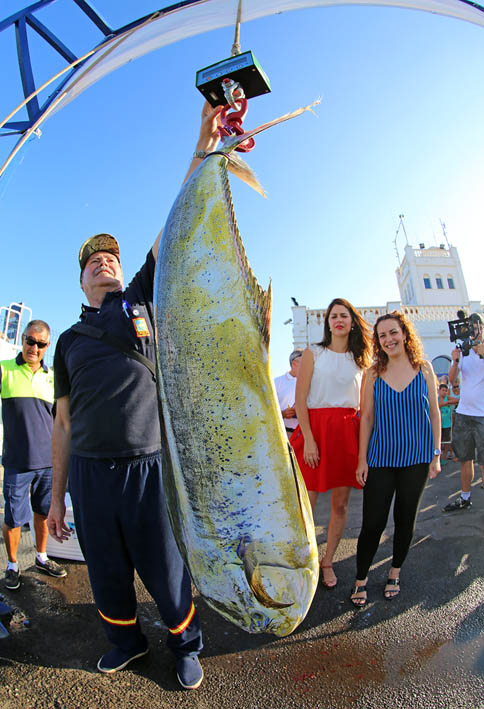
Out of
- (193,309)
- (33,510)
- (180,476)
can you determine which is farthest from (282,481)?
(33,510)

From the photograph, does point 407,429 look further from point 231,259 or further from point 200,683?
point 231,259

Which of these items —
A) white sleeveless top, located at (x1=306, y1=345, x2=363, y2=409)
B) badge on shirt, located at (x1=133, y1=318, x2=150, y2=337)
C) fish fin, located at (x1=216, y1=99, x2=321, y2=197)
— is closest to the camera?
fish fin, located at (x1=216, y1=99, x2=321, y2=197)

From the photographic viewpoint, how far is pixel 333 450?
288 cm

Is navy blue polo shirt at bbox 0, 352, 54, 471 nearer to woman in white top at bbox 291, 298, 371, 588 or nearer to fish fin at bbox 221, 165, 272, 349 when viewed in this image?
woman in white top at bbox 291, 298, 371, 588

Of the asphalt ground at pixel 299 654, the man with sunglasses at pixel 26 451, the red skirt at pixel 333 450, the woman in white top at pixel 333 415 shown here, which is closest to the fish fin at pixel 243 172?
the woman in white top at pixel 333 415

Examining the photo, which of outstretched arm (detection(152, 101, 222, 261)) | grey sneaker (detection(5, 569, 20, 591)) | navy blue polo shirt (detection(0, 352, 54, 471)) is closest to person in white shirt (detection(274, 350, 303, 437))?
navy blue polo shirt (detection(0, 352, 54, 471))

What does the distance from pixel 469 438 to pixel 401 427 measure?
2.40m

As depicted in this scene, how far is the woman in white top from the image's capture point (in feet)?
9.37

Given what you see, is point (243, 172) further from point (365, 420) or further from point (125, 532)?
point (365, 420)

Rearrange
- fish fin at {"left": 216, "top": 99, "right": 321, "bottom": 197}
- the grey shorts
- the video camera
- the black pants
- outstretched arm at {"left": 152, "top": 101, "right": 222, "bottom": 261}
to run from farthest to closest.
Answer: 1. the video camera
2. the grey shorts
3. the black pants
4. outstretched arm at {"left": 152, "top": 101, "right": 222, "bottom": 261}
5. fish fin at {"left": 216, "top": 99, "right": 321, "bottom": 197}

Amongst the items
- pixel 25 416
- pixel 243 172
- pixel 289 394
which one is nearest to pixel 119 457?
pixel 243 172

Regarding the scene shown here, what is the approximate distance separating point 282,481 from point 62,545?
3.63 m

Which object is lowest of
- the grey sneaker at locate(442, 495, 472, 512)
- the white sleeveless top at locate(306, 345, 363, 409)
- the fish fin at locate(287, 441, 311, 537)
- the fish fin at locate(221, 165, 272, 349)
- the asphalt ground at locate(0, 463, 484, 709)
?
the grey sneaker at locate(442, 495, 472, 512)

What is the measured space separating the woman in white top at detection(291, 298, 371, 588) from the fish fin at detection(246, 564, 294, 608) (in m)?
1.99
